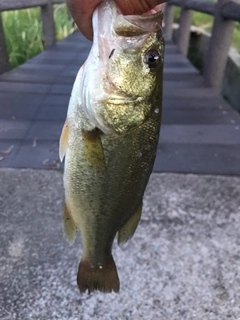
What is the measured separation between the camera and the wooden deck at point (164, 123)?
104 inches

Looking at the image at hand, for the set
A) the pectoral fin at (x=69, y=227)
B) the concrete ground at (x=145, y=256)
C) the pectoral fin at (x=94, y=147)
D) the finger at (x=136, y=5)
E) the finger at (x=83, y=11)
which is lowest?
the concrete ground at (x=145, y=256)

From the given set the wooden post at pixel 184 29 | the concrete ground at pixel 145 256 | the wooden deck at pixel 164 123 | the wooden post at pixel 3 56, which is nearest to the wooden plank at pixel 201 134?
the wooden deck at pixel 164 123

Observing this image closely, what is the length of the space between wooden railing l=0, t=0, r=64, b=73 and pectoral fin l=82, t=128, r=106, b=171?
3.34 metres

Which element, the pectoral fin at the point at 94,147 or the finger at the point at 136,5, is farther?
the pectoral fin at the point at 94,147

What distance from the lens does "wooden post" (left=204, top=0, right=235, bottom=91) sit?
12.6 ft

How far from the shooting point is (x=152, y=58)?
1.05 metres

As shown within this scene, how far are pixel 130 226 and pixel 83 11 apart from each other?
0.61 m

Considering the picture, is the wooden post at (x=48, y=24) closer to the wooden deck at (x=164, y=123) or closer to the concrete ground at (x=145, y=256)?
the wooden deck at (x=164, y=123)

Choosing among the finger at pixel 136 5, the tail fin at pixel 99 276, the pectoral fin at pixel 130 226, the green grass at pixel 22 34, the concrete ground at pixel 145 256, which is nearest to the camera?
the finger at pixel 136 5

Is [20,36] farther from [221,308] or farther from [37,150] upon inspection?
[221,308]

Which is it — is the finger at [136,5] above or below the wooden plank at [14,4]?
above

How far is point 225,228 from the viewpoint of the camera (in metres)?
2.11

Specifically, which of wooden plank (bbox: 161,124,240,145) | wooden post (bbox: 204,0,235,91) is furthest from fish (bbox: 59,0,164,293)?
wooden post (bbox: 204,0,235,91)

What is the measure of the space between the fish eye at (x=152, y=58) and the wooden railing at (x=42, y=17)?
11.0ft
